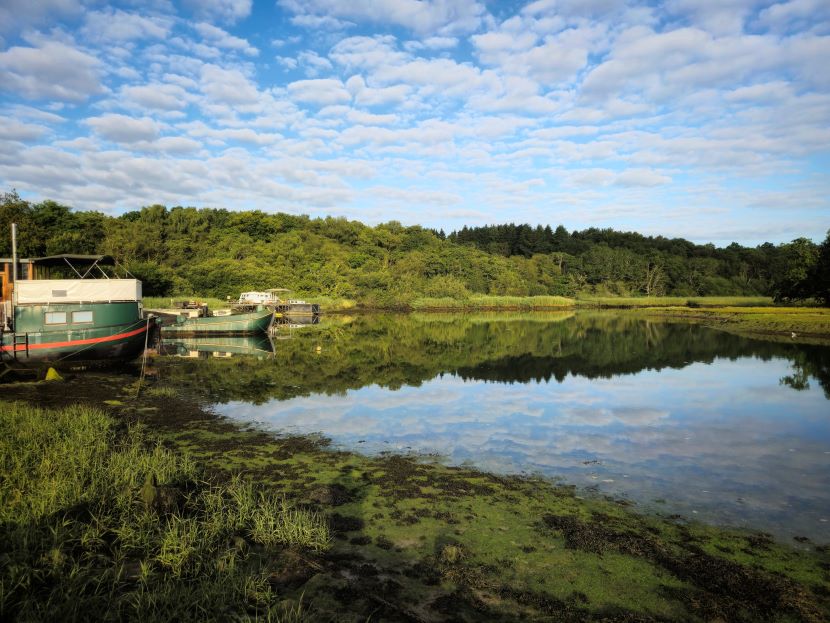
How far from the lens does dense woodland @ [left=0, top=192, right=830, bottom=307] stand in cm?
6168

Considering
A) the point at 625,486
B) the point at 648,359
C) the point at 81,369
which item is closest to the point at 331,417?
the point at 625,486

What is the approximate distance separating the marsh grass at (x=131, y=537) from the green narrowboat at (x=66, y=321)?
13805mm

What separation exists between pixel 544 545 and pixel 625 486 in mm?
3393

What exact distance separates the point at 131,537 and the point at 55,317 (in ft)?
61.6

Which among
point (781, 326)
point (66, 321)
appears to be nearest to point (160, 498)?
point (66, 321)

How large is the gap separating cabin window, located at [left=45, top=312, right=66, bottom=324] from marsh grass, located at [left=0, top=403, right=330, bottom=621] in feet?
45.6

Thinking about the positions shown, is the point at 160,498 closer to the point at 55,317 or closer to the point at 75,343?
the point at 75,343

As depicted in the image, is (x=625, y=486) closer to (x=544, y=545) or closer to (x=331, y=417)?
(x=544, y=545)

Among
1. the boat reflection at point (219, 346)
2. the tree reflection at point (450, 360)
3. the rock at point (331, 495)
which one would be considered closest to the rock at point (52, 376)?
the tree reflection at point (450, 360)

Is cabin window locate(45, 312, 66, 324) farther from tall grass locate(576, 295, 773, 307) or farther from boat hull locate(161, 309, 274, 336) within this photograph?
tall grass locate(576, 295, 773, 307)

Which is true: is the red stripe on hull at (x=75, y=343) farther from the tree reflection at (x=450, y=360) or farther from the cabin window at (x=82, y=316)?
the tree reflection at (x=450, y=360)

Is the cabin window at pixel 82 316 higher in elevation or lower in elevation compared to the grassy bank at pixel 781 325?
higher

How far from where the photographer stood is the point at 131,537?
5.91m

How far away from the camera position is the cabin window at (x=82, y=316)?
69.3ft
